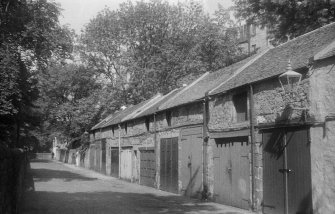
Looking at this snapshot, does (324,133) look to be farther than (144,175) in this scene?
No

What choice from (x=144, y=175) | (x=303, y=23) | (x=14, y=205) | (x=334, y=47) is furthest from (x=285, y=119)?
(x=144, y=175)

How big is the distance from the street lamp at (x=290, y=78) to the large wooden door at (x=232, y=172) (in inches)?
121

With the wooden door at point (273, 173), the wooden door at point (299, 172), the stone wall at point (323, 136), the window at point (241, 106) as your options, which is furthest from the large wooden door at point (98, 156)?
the stone wall at point (323, 136)

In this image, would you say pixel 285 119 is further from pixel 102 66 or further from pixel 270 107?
pixel 102 66

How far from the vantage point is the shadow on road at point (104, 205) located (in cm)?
1376

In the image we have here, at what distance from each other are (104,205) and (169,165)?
6.75 metres

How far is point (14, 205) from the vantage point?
32.8 ft

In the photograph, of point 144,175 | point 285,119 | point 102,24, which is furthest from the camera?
point 102,24

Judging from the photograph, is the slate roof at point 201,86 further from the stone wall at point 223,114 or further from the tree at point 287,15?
the tree at point 287,15

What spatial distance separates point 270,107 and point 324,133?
2.45 metres

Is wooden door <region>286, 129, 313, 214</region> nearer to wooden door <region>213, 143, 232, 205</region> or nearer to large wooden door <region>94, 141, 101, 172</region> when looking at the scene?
wooden door <region>213, 143, 232, 205</region>

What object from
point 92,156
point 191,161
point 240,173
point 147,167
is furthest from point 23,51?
point 92,156

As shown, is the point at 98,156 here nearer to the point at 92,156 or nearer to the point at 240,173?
the point at 92,156

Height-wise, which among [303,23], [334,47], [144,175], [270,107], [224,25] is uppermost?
[224,25]
